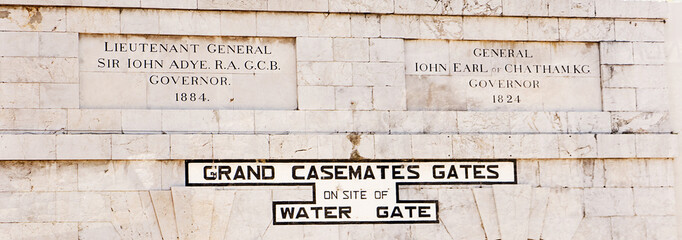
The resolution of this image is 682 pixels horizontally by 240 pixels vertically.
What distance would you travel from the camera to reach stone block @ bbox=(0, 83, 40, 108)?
1041 cm

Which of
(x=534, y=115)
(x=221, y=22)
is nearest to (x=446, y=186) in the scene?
(x=534, y=115)

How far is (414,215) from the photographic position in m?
11.1

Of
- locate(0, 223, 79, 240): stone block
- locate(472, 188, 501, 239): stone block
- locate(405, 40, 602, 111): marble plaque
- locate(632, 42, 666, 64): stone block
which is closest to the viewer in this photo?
locate(0, 223, 79, 240): stone block

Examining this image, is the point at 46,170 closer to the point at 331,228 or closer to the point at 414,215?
the point at 331,228

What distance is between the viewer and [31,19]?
1057 cm

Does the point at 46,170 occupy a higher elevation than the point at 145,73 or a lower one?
lower

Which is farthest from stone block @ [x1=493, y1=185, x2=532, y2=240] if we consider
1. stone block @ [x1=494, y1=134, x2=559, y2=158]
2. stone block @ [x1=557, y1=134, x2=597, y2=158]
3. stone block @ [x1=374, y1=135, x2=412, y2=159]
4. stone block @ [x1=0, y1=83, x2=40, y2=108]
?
stone block @ [x1=0, y1=83, x2=40, y2=108]

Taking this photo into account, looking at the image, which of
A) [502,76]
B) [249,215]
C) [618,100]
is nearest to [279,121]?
[249,215]

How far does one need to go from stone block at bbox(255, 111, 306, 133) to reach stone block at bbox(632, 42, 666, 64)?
412 cm

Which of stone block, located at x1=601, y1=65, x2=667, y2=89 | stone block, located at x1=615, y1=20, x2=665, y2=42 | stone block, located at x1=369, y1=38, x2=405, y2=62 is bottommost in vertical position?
stone block, located at x1=601, y1=65, x2=667, y2=89

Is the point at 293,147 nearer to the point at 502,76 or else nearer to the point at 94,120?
the point at 94,120

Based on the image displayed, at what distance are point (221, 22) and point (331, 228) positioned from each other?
2610 mm

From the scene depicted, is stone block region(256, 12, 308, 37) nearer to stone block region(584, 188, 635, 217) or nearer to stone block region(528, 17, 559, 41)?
stone block region(528, 17, 559, 41)

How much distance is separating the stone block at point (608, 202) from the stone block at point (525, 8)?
2.16m
